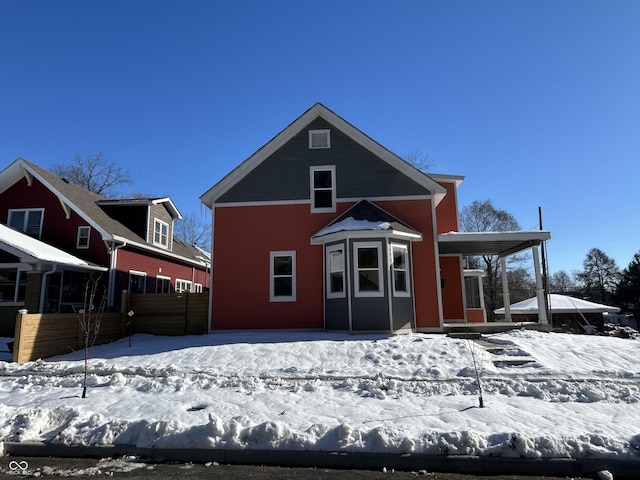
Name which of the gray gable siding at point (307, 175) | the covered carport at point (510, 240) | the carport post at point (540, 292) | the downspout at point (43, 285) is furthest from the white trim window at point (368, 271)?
the downspout at point (43, 285)

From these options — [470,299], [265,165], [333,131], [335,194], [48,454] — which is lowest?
[48,454]

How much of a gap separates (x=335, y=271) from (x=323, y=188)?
3115 mm

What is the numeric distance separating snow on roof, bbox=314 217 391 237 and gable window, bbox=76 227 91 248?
10.1 metres

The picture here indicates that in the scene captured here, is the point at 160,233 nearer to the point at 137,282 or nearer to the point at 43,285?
the point at 137,282

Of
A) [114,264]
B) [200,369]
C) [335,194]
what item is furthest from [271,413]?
[114,264]

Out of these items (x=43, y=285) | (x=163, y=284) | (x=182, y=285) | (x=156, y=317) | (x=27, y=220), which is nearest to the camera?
(x=156, y=317)

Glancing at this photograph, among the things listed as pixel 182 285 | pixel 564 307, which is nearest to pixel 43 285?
pixel 182 285

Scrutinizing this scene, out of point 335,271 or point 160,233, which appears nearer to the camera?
point 335,271

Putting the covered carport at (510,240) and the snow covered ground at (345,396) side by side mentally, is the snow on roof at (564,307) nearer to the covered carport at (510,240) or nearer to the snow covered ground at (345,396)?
the covered carport at (510,240)

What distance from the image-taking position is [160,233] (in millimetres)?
21016

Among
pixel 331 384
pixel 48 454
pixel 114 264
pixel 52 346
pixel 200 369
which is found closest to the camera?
pixel 48 454

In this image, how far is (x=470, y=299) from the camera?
1981 cm

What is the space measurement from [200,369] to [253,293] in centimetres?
479

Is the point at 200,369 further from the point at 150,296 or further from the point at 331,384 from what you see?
the point at 150,296
